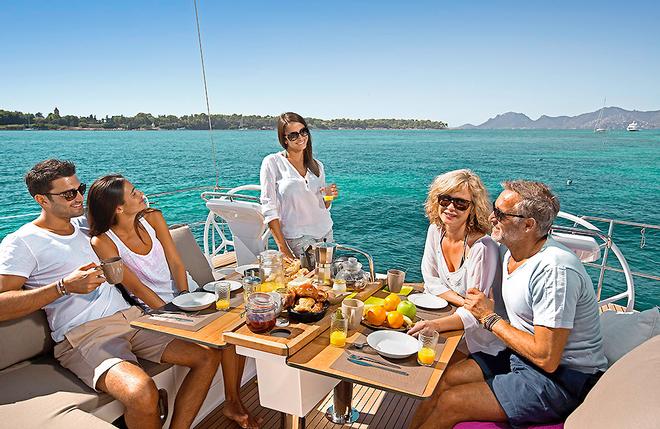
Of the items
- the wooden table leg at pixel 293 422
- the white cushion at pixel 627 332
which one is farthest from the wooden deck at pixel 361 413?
the white cushion at pixel 627 332

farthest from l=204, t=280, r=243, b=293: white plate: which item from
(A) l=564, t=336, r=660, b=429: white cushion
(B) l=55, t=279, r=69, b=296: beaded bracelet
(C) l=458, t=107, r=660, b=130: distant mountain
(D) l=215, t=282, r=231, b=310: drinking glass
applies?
(C) l=458, t=107, r=660, b=130: distant mountain

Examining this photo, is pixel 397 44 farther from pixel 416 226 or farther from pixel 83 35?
pixel 83 35

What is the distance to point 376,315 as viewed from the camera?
1.78 meters

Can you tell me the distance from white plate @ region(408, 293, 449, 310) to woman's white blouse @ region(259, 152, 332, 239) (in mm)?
1126

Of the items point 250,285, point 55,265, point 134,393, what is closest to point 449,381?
point 250,285

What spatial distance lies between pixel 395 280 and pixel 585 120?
13772 centimetres

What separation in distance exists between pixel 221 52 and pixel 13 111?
41669 mm

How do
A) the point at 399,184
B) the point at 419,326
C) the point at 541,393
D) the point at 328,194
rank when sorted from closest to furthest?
the point at 541,393
the point at 419,326
the point at 328,194
the point at 399,184

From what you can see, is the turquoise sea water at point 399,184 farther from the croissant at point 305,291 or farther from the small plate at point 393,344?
the small plate at point 393,344

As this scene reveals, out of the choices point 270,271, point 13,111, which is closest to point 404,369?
point 270,271

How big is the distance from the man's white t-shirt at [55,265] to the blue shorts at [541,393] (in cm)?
198

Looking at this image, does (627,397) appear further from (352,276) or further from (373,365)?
(352,276)

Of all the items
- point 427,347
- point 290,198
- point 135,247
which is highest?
point 290,198

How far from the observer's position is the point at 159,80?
128 feet
